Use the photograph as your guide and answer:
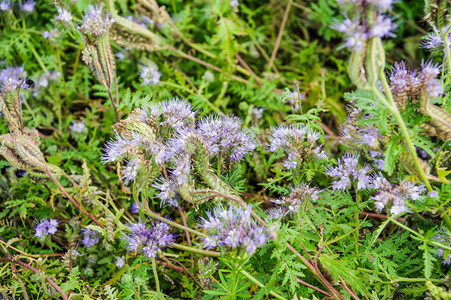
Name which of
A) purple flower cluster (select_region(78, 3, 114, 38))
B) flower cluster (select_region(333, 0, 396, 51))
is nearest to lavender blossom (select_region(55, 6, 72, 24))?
purple flower cluster (select_region(78, 3, 114, 38))

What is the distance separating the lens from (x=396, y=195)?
5.03 ft

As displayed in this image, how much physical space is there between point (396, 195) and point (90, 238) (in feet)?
5.12

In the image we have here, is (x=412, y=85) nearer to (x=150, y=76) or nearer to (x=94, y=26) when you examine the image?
(x=94, y=26)

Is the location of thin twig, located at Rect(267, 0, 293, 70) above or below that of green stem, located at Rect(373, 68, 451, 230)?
below

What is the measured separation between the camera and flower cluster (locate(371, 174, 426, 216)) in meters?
1.49

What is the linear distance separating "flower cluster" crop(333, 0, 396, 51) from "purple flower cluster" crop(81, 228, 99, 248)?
1640 millimetres

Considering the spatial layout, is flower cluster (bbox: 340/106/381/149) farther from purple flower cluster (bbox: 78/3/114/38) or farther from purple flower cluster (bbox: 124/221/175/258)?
purple flower cluster (bbox: 78/3/114/38)

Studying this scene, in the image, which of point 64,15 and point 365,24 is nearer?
point 365,24

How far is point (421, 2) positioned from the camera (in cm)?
346

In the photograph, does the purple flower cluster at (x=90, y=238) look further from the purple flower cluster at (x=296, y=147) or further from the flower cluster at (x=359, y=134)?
the flower cluster at (x=359, y=134)

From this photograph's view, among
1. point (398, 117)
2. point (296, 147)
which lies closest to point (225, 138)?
point (296, 147)

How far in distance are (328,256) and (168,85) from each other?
5.66 feet

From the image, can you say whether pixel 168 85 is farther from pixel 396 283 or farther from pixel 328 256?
pixel 396 283

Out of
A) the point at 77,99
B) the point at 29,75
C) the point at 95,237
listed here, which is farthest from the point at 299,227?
the point at 29,75
